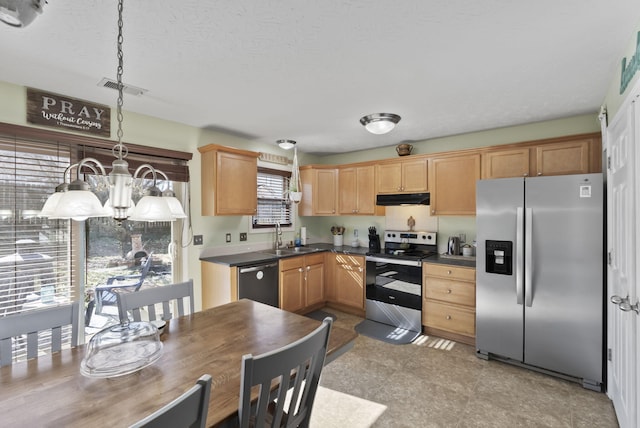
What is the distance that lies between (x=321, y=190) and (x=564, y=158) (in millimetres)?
2908

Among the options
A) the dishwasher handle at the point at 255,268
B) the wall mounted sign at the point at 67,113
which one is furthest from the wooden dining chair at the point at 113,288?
the wall mounted sign at the point at 67,113

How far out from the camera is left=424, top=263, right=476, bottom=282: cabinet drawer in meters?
3.19

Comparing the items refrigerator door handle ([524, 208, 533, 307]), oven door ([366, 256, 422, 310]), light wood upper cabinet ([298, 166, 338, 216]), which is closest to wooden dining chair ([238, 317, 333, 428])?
refrigerator door handle ([524, 208, 533, 307])

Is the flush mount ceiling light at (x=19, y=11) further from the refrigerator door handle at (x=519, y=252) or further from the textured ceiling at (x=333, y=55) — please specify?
the refrigerator door handle at (x=519, y=252)

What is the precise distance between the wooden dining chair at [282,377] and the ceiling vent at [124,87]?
219 centimetres

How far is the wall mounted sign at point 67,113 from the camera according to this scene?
236 cm

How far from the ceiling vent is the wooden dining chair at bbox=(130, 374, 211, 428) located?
2215mm

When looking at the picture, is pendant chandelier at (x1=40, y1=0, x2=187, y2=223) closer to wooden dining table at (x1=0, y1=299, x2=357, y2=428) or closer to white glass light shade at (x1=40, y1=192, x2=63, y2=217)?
white glass light shade at (x1=40, y1=192, x2=63, y2=217)

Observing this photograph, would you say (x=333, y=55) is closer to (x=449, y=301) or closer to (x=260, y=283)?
(x=260, y=283)

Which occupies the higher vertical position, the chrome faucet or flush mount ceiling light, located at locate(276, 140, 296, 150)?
flush mount ceiling light, located at locate(276, 140, 296, 150)

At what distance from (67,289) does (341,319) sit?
294 cm

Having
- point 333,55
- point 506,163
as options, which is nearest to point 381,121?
point 333,55

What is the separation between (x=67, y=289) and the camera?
257cm

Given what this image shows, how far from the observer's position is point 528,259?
2.67 m
